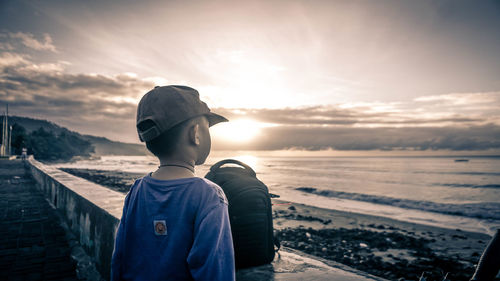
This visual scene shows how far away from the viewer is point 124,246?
4.41ft

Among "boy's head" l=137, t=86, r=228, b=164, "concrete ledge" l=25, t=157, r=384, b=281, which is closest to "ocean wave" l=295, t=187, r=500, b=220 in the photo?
"concrete ledge" l=25, t=157, r=384, b=281

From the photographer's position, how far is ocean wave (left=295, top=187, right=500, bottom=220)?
1515 cm

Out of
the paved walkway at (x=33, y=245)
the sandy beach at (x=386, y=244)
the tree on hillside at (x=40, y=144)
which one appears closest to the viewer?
the paved walkway at (x=33, y=245)

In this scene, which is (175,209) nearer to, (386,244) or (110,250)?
(110,250)

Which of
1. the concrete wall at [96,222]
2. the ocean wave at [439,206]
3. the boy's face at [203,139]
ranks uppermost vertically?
the boy's face at [203,139]

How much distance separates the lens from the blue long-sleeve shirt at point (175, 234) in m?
1.09

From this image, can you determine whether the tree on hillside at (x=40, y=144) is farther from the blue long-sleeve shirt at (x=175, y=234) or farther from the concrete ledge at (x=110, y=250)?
the blue long-sleeve shirt at (x=175, y=234)

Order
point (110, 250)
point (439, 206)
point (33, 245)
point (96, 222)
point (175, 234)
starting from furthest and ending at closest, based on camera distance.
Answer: point (439, 206), point (33, 245), point (96, 222), point (110, 250), point (175, 234)

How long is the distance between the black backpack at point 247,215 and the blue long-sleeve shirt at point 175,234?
85cm

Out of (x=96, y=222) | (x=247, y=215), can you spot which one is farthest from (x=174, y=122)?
(x=96, y=222)

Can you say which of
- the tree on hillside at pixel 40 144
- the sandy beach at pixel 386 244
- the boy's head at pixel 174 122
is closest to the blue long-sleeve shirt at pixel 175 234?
the boy's head at pixel 174 122

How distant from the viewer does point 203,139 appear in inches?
53.4

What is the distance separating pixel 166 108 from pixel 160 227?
53 centimetres

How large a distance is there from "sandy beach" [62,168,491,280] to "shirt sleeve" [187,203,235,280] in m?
3.91
